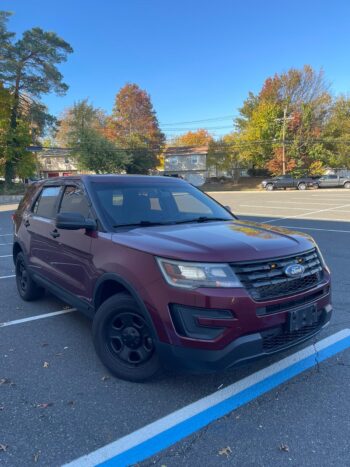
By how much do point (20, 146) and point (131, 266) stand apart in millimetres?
37038

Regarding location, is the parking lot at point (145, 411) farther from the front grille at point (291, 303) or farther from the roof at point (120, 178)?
the roof at point (120, 178)

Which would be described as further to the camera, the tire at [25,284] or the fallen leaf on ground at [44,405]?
the tire at [25,284]

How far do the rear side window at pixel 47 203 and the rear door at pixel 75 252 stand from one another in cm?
22

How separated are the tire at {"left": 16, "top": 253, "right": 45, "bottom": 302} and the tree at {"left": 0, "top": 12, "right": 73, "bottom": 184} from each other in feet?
108

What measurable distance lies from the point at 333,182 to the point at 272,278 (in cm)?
4127

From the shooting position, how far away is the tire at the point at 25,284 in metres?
5.10

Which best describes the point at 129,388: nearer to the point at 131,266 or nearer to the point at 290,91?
the point at 131,266

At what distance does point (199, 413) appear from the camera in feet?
8.86

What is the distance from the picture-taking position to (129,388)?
304 centimetres

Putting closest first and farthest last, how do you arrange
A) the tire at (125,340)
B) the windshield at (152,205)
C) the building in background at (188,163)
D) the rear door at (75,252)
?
the tire at (125,340), the rear door at (75,252), the windshield at (152,205), the building in background at (188,163)

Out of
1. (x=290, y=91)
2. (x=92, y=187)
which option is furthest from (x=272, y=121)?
(x=92, y=187)

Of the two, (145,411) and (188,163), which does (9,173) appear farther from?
(145,411)

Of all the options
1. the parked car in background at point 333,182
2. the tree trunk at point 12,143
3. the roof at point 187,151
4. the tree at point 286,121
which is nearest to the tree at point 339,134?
the tree at point 286,121

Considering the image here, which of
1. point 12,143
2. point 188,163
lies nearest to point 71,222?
point 12,143
